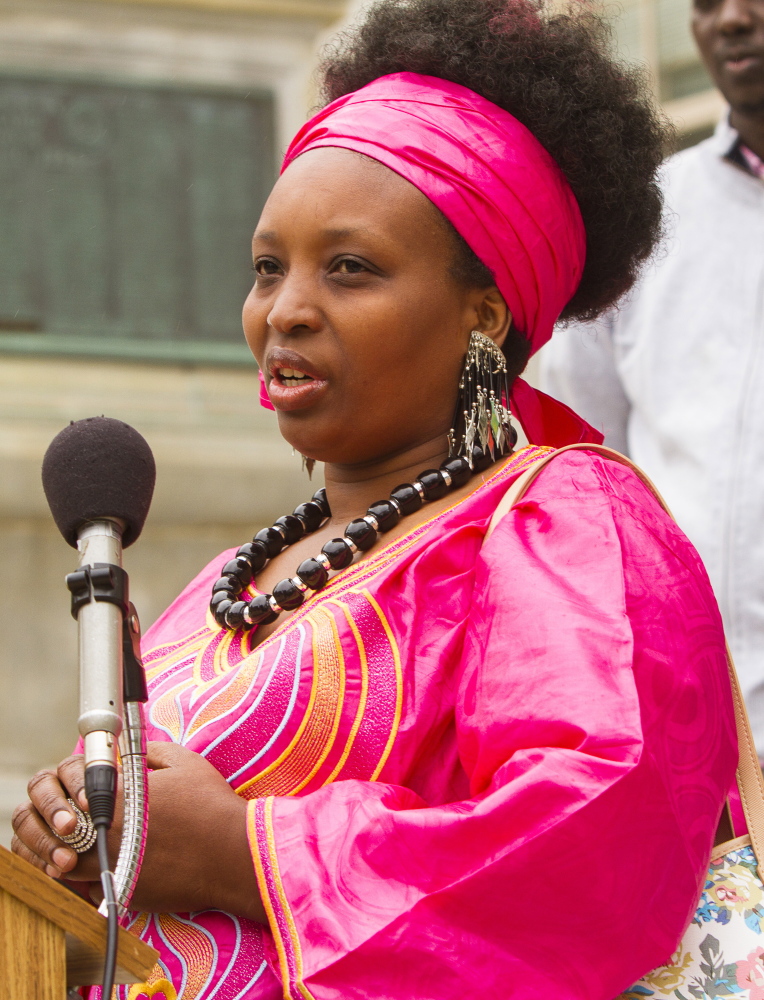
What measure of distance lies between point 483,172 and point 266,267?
1.32 ft

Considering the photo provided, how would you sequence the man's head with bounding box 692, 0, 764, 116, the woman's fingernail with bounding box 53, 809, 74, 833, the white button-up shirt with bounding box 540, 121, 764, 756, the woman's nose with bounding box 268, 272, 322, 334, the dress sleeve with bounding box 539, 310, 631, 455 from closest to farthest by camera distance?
the woman's fingernail with bounding box 53, 809, 74, 833
the woman's nose with bounding box 268, 272, 322, 334
the white button-up shirt with bounding box 540, 121, 764, 756
the man's head with bounding box 692, 0, 764, 116
the dress sleeve with bounding box 539, 310, 631, 455

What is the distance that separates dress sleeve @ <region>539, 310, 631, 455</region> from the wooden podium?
256 cm

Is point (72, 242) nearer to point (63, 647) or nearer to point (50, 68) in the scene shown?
point (50, 68)

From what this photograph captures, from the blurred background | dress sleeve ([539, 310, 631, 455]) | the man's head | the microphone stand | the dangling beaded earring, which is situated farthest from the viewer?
the blurred background

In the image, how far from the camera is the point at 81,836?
7.14 feet

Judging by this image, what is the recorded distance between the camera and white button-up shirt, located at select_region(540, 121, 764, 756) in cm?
364

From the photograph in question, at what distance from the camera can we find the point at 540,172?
8.93 feet

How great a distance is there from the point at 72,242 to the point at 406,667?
20.4 ft

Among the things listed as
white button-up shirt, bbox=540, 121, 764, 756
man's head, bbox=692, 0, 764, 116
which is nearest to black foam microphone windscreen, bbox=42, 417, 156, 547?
white button-up shirt, bbox=540, 121, 764, 756

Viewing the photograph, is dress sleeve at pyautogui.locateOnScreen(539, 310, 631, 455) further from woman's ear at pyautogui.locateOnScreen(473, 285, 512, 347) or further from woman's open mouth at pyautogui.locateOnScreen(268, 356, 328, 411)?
woman's open mouth at pyautogui.locateOnScreen(268, 356, 328, 411)

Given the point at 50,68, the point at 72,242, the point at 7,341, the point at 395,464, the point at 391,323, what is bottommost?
the point at 395,464

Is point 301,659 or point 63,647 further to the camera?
point 63,647

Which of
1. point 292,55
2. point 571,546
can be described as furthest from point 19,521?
point 571,546

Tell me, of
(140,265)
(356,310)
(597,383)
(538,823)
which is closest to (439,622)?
(538,823)
